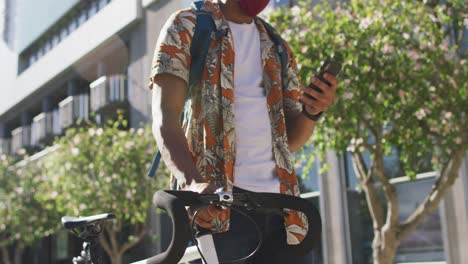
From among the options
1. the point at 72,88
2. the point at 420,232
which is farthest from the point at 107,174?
the point at 72,88

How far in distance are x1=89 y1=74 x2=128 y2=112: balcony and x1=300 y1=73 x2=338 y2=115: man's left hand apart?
2268cm

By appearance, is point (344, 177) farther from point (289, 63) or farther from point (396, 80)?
point (289, 63)

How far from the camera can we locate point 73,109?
27781 mm

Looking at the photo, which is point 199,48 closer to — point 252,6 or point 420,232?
point 252,6

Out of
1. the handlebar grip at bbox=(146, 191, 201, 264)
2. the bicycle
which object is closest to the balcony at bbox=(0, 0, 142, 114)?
the bicycle

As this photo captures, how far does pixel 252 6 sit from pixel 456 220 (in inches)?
409

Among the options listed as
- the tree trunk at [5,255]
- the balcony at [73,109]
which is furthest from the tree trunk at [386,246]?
the tree trunk at [5,255]

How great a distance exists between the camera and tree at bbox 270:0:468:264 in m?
8.49

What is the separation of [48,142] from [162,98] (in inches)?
1139

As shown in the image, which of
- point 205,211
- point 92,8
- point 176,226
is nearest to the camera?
point 176,226

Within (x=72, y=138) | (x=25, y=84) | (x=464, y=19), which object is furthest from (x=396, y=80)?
(x=25, y=84)

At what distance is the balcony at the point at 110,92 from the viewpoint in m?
24.9

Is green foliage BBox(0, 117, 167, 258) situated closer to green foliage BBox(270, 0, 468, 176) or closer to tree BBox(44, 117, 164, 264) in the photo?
tree BBox(44, 117, 164, 264)

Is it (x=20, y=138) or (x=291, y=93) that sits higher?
(x=20, y=138)
